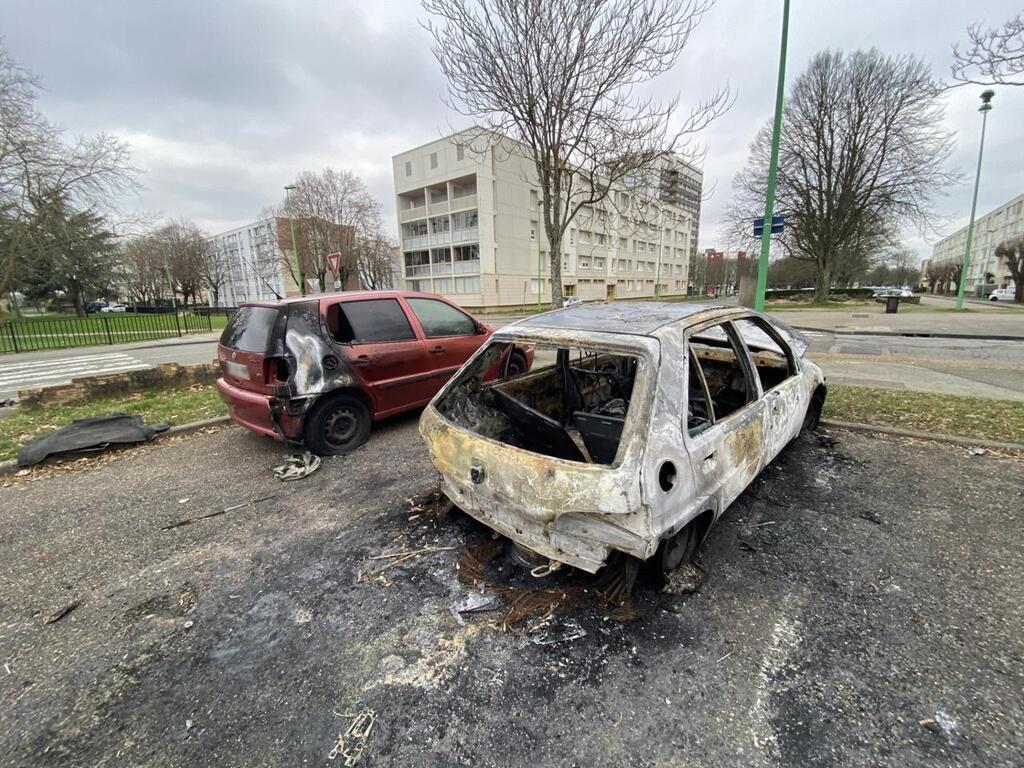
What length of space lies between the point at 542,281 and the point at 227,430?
3855 cm

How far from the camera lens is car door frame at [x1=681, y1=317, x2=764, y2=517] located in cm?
229

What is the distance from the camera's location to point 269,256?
4281 centimetres

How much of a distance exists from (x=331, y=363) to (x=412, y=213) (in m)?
40.3

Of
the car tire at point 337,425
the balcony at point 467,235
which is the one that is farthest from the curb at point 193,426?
the balcony at point 467,235

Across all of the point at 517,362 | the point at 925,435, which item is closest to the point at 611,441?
the point at 517,362

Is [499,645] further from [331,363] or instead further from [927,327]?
[927,327]

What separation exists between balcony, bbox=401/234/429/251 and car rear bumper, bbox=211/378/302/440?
38451 mm

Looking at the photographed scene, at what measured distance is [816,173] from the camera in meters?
27.3

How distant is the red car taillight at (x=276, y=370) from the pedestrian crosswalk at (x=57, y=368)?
7.14 meters

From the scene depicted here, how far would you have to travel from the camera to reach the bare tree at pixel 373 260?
117ft

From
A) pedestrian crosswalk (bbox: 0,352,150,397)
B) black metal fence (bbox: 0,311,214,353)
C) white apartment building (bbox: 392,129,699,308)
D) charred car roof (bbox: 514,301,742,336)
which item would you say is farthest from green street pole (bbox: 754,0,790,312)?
white apartment building (bbox: 392,129,699,308)

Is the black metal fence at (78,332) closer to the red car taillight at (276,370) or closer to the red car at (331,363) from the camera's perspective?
the red car at (331,363)

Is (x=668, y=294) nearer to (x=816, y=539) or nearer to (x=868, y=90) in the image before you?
(x=868, y=90)

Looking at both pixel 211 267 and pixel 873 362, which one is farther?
pixel 211 267
